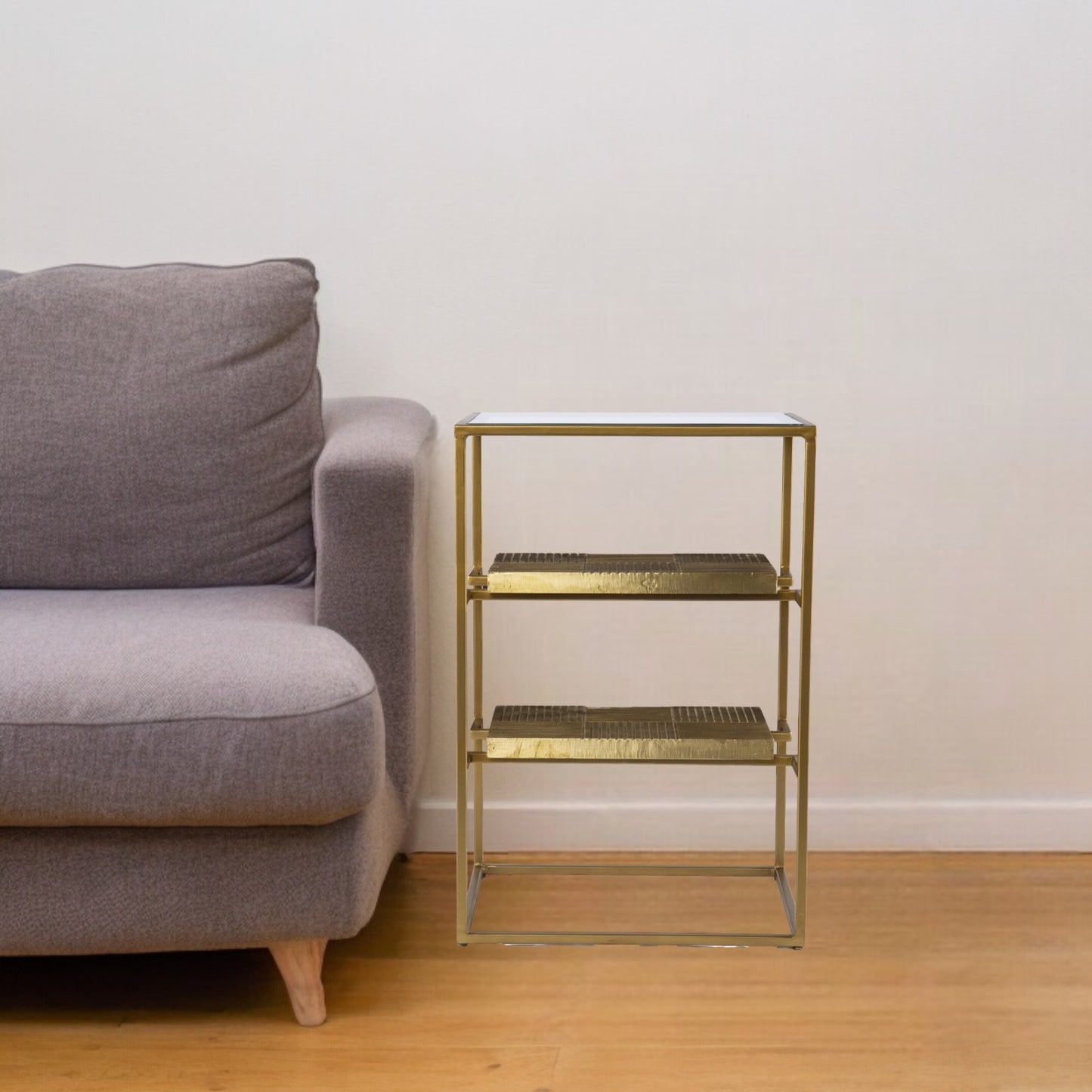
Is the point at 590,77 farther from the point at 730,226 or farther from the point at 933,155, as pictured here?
the point at 933,155

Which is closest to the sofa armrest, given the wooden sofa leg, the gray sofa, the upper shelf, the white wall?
the gray sofa

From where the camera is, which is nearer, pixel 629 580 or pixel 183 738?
pixel 183 738

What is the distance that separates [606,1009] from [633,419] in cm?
75

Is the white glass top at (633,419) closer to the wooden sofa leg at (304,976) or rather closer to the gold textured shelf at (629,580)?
the gold textured shelf at (629,580)

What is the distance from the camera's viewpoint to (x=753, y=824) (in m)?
2.25

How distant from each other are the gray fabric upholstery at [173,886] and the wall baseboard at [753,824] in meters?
0.73

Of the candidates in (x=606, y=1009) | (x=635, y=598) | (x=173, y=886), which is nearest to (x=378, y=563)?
(x=635, y=598)

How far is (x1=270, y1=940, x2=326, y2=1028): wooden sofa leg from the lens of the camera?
1.57 meters

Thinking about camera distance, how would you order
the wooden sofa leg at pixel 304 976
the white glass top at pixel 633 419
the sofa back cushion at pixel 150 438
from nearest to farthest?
1. the wooden sofa leg at pixel 304 976
2. the white glass top at pixel 633 419
3. the sofa back cushion at pixel 150 438

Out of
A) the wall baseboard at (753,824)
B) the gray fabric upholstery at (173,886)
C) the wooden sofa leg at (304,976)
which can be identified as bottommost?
the wall baseboard at (753,824)

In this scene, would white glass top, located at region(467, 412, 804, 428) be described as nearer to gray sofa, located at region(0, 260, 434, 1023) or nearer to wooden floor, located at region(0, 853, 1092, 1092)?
gray sofa, located at region(0, 260, 434, 1023)

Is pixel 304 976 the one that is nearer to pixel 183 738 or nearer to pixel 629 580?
pixel 183 738

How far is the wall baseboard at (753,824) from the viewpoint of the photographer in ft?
7.33

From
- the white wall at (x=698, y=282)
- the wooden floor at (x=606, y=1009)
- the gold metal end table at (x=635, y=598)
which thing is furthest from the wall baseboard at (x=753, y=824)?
the gold metal end table at (x=635, y=598)
